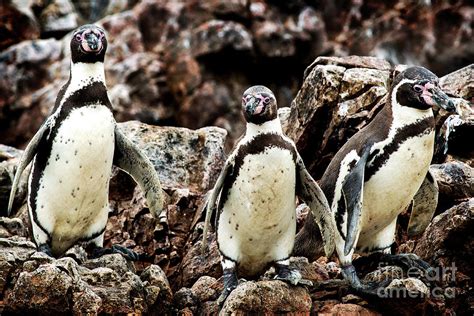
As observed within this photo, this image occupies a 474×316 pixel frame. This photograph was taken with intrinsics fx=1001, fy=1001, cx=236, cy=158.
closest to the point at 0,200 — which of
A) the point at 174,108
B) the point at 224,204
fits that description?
the point at 224,204

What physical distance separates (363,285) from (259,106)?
1.68 meters

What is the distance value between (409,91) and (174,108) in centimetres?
1063

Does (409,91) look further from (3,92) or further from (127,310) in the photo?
(3,92)

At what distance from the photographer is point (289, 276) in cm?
816

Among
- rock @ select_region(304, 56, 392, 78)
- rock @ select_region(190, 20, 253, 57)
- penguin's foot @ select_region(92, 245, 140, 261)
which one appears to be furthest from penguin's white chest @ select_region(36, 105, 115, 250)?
rock @ select_region(190, 20, 253, 57)

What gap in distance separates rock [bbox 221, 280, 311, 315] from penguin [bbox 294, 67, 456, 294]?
0.67m

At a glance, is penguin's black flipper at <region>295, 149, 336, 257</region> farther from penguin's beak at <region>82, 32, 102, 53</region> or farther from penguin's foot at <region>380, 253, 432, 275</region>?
penguin's beak at <region>82, 32, 102, 53</region>

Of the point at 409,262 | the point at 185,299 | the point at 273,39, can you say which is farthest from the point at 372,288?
the point at 273,39

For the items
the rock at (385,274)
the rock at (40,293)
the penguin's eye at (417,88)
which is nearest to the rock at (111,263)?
the rock at (40,293)

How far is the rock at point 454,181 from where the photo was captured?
9.43 meters

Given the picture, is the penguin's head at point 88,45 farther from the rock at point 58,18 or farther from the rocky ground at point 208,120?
the rock at point 58,18

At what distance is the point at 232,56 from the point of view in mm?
19078

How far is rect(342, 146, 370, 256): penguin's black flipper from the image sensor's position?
826 cm

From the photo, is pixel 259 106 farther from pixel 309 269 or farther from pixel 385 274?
pixel 385 274
